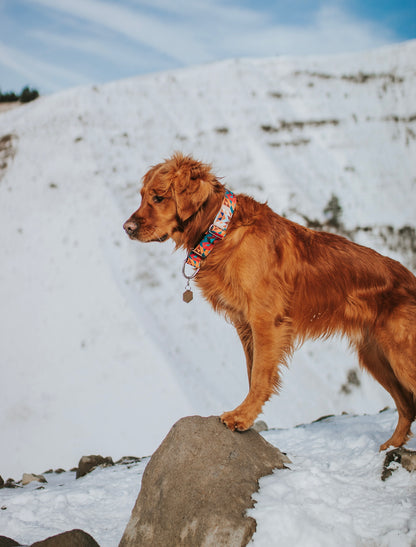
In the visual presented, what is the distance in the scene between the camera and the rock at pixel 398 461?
3.97 metres

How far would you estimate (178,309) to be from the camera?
1738cm

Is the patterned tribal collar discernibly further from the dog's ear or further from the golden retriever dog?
the dog's ear

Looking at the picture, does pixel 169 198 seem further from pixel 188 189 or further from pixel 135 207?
pixel 135 207

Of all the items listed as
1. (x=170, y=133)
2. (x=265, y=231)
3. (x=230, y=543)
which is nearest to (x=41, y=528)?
(x=230, y=543)

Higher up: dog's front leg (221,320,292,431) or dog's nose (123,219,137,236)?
dog's nose (123,219,137,236)

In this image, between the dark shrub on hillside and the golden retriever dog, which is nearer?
Answer: the golden retriever dog

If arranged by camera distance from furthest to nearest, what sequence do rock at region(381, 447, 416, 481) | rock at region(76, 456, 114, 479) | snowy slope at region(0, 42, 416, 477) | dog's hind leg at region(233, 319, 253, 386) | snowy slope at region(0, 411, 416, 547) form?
snowy slope at region(0, 42, 416, 477) → rock at region(76, 456, 114, 479) → dog's hind leg at region(233, 319, 253, 386) → rock at region(381, 447, 416, 481) → snowy slope at region(0, 411, 416, 547)

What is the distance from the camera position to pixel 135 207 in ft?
65.7

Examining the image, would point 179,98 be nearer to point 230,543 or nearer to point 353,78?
point 353,78

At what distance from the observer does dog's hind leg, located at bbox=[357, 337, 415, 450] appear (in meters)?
4.74

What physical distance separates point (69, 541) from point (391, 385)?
10.5 ft

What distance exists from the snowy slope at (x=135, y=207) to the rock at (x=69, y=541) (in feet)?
28.9

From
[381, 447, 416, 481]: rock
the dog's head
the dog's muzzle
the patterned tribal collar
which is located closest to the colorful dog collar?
the patterned tribal collar

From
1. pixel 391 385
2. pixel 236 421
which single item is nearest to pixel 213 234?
Result: pixel 236 421
